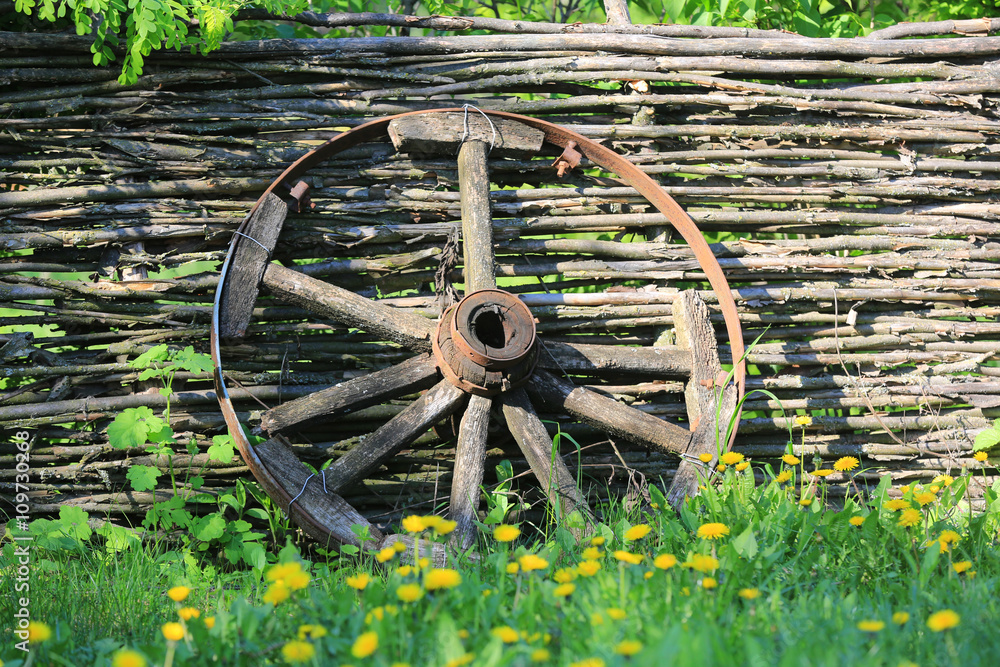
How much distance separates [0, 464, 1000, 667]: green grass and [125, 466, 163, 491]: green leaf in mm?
267

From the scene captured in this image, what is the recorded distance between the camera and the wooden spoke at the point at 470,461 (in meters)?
2.58

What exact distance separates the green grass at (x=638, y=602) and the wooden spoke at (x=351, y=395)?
53 cm

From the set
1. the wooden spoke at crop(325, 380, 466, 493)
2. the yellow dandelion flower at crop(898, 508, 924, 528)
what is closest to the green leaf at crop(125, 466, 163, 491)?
the wooden spoke at crop(325, 380, 466, 493)

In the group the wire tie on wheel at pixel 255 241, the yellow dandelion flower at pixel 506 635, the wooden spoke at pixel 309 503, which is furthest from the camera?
the wire tie on wheel at pixel 255 241

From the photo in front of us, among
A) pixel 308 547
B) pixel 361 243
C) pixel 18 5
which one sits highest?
pixel 18 5

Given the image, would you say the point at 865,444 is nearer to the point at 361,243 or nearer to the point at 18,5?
the point at 361,243

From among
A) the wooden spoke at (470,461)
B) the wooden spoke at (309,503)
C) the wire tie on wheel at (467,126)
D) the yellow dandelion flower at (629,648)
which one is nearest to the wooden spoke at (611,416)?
the wooden spoke at (470,461)

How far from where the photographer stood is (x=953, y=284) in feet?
11.2

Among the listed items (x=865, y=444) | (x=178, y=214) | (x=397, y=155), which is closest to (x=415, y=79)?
(x=397, y=155)

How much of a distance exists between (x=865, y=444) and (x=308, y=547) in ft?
8.21

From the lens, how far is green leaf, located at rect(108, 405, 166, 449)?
267 cm

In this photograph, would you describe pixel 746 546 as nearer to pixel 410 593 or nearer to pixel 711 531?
pixel 711 531

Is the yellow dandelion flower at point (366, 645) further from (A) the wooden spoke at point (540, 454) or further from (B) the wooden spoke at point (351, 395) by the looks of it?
(B) the wooden spoke at point (351, 395)

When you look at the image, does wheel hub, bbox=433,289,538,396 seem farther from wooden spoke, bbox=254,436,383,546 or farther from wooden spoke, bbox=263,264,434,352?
wooden spoke, bbox=254,436,383,546
